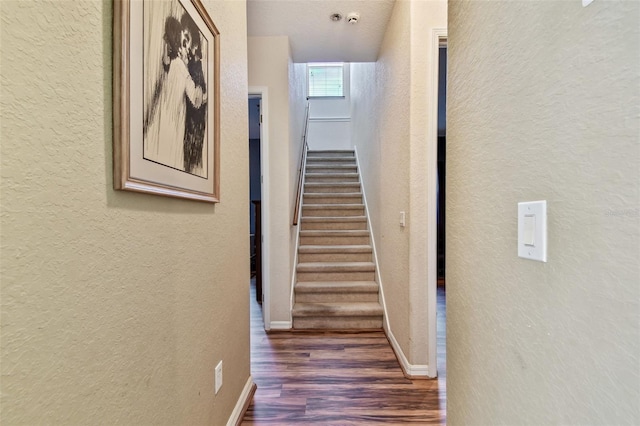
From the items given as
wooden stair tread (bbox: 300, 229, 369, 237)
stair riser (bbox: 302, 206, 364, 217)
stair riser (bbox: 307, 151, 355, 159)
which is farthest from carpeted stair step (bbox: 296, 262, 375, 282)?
stair riser (bbox: 307, 151, 355, 159)

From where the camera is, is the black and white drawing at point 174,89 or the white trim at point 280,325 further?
the white trim at point 280,325

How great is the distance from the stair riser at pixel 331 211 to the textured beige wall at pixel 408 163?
1429 millimetres

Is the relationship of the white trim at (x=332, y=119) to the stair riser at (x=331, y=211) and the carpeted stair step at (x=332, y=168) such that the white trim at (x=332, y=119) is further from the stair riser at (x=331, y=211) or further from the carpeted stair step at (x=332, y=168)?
the stair riser at (x=331, y=211)

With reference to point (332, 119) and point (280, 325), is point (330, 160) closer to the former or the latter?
point (332, 119)

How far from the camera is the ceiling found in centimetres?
250

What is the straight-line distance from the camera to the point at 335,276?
361cm

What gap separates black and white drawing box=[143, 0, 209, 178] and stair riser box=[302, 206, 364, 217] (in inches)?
124

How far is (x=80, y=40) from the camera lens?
0.70m

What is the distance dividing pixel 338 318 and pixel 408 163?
5.49ft

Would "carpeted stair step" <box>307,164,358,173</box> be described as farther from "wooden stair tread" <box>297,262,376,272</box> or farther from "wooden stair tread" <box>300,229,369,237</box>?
"wooden stair tread" <box>297,262,376,272</box>

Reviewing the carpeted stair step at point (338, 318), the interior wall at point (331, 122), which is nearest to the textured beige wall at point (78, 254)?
the carpeted stair step at point (338, 318)

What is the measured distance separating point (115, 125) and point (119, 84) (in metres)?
0.10

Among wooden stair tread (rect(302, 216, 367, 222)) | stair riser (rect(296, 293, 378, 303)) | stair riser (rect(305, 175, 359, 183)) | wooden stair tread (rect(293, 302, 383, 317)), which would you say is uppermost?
stair riser (rect(305, 175, 359, 183))

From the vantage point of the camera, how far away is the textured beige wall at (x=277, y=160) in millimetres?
3014
